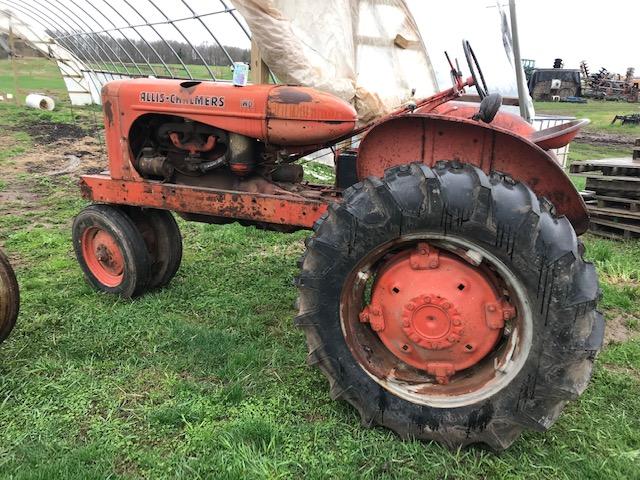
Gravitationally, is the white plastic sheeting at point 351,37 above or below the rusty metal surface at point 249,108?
above

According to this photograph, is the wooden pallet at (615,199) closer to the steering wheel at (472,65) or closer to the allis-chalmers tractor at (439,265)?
the steering wheel at (472,65)

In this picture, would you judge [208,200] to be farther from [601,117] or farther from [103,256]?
[601,117]

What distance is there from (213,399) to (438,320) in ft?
3.84

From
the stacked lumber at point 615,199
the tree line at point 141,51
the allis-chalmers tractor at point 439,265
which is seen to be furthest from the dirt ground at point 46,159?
the stacked lumber at point 615,199

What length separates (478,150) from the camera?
260 cm

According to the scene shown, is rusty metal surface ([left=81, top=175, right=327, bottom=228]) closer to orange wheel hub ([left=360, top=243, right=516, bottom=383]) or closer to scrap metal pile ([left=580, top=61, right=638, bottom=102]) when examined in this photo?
orange wheel hub ([left=360, top=243, right=516, bottom=383])

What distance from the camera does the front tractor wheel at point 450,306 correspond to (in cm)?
204

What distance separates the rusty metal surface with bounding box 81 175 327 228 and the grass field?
74 centimetres

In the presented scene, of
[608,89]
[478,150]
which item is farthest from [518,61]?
[608,89]

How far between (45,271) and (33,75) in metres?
21.7

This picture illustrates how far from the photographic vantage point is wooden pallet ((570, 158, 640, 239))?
561cm

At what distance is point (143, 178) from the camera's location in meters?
3.64

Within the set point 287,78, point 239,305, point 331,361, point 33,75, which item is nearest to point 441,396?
point 331,361

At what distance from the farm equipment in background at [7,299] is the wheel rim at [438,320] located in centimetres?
179
